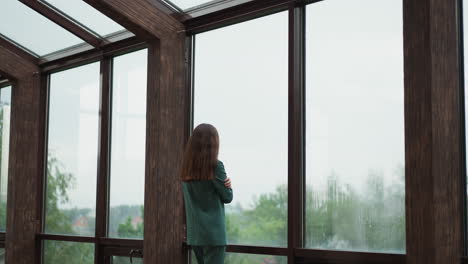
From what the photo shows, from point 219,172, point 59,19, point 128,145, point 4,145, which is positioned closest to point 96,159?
point 128,145

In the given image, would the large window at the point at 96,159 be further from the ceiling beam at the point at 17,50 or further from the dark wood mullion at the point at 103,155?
the ceiling beam at the point at 17,50

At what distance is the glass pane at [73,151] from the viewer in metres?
6.31

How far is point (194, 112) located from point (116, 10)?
94 cm

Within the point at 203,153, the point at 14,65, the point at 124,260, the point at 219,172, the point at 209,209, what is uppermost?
the point at 14,65

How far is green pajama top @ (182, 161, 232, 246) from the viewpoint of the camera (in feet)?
14.0

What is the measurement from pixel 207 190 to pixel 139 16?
1534 millimetres

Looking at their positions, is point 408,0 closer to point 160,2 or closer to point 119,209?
point 160,2

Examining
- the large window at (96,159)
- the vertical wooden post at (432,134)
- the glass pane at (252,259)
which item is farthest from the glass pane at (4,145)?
the vertical wooden post at (432,134)

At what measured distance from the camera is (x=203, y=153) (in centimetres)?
428

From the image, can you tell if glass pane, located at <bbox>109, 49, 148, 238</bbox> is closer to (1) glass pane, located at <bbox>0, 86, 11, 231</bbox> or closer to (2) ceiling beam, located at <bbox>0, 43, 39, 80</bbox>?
(2) ceiling beam, located at <bbox>0, 43, 39, 80</bbox>

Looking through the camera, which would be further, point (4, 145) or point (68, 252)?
point (4, 145)

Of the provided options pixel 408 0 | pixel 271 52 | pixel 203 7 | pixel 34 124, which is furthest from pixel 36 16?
pixel 408 0

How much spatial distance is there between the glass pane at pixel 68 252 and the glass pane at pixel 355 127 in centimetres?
256

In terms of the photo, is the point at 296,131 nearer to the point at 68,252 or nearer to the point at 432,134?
the point at 432,134
